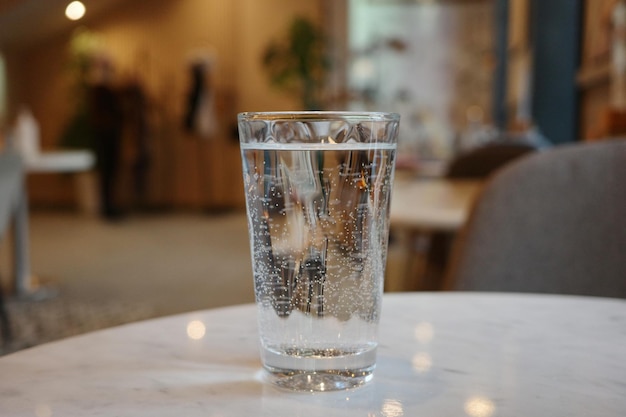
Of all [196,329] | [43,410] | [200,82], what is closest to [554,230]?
[196,329]

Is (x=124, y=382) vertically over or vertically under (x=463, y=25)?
under

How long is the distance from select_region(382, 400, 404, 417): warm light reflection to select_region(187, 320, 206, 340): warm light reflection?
18 centimetres

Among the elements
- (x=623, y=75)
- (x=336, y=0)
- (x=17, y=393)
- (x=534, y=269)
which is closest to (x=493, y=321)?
(x=17, y=393)

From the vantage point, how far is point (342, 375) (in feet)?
1.32

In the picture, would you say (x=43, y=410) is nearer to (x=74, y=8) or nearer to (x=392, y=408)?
(x=392, y=408)

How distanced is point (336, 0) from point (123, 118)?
2.68m

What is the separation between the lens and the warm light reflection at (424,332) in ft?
1.63

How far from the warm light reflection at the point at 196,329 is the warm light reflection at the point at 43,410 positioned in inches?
5.7

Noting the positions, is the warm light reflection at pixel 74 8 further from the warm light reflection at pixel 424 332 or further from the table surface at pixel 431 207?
the table surface at pixel 431 207

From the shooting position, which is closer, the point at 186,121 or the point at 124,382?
the point at 124,382

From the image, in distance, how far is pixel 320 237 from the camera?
406 mm

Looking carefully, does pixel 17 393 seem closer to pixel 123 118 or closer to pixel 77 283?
pixel 77 283

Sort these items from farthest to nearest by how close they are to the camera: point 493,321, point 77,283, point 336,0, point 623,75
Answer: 1. point 336,0
2. point 77,283
3. point 623,75
4. point 493,321

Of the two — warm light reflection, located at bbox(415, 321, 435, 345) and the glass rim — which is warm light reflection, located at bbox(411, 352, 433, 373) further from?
the glass rim
